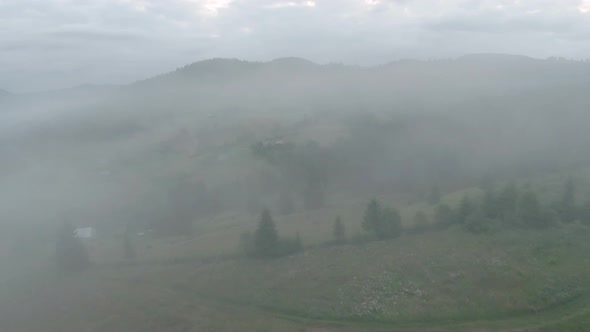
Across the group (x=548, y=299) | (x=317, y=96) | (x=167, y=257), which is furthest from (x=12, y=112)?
(x=548, y=299)

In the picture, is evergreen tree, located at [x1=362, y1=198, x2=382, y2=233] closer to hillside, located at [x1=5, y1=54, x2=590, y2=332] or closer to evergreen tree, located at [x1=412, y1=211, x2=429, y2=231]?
hillside, located at [x1=5, y1=54, x2=590, y2=332]

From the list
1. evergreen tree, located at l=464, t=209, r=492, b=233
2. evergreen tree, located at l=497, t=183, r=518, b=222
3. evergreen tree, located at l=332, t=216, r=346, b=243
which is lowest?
evergreen tree, located at l=332, t=216, r=346, b=243

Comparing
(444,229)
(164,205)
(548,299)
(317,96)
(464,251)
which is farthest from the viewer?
(317,96)

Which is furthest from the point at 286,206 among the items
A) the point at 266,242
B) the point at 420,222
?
the point at 420,222

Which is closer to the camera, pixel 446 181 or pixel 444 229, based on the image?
pixel 444 229

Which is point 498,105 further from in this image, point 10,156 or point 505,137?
point 10,156

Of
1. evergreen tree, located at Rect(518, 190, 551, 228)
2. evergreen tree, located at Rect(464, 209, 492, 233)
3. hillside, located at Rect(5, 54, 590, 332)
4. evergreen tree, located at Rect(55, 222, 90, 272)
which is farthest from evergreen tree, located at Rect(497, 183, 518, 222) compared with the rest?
evergreen tree, located at Rect(55, 222, 90, 272)
